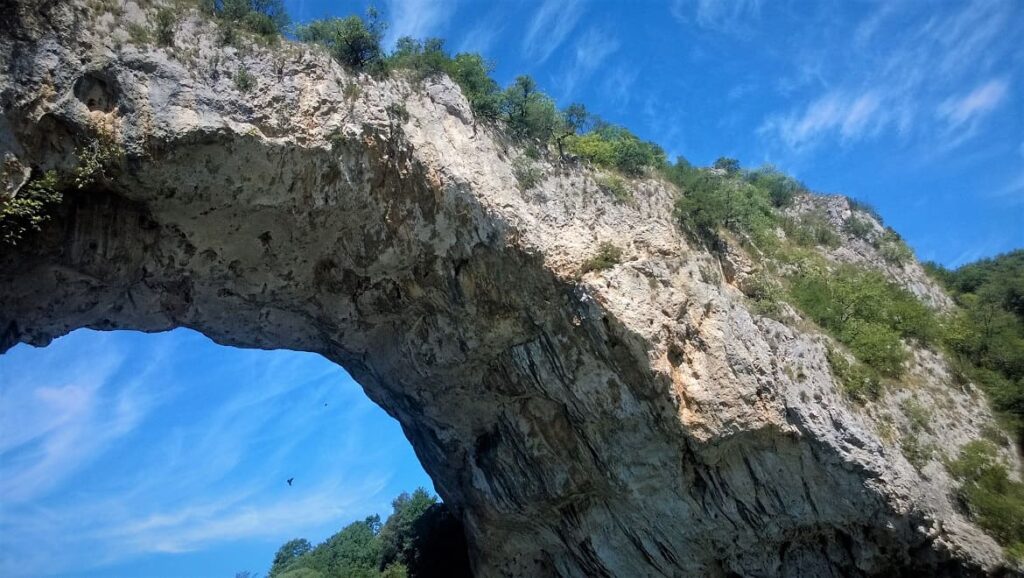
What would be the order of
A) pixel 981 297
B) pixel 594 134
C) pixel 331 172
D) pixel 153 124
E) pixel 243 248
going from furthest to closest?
pixel 981 297 < pixel 594 134 < pixel 243 248 < pixel 331 172 < pixel 153 124

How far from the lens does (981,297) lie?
21.5 meters

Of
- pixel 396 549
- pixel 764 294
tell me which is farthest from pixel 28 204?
pixel 396 549

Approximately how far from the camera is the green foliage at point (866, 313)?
15.6 metres

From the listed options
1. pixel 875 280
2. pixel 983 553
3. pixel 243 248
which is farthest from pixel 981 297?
pixel 243 248

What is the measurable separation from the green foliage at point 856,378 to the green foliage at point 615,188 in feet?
19.7

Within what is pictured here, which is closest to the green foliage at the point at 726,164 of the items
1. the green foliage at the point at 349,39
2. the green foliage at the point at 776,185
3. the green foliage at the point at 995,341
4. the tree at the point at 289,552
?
the green foliage at the point at 776,185

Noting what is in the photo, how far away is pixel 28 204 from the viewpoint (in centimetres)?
980

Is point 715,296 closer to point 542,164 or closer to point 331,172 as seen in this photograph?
point 542,164

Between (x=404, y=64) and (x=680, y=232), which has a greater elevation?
(x=404, y=64)

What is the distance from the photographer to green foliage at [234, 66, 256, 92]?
11.0 meters

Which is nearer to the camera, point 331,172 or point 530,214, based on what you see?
point 331,172

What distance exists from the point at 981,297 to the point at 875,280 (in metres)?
5.64

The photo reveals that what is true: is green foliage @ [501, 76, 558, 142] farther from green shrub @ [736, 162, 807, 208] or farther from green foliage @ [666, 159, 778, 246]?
green shrub @ [736, 162, 807, 208]

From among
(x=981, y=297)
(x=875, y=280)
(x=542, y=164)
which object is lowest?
(x=981, y=297)
